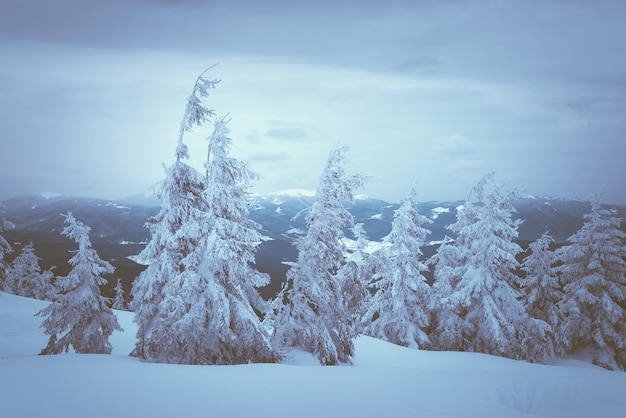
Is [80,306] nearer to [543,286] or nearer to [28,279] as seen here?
[543,286]

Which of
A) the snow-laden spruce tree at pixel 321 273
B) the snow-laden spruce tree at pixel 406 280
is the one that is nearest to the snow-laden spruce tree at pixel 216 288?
the snow-laden spruce tree at pixel 321 273

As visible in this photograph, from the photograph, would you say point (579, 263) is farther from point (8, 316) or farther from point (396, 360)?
point (8, 316)

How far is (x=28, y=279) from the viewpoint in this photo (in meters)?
48.8

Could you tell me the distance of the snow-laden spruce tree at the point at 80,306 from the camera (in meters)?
16.4

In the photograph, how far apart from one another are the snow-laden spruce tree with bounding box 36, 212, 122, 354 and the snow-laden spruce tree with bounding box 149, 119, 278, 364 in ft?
13.6

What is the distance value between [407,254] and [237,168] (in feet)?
52.7

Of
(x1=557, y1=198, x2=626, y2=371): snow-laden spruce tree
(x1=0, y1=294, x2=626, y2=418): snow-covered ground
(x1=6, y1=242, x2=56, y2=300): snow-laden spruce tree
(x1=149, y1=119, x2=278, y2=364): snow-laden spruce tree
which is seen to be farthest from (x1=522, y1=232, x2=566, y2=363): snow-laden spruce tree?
(x1=6, y1=242, x2=56, y2=300): snow-laden spruce tree

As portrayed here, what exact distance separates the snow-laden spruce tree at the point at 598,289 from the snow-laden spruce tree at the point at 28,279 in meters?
56.2

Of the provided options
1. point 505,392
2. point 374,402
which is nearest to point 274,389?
point 374,402

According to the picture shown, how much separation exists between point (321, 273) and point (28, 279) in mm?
48735

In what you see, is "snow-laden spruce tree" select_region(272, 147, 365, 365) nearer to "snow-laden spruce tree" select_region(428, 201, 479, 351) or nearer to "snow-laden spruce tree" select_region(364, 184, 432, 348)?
"snow-laden spruce tree" select_region(364, 184, 432, 348)

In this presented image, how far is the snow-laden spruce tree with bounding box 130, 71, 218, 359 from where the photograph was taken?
14.6 m

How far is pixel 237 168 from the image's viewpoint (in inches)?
594

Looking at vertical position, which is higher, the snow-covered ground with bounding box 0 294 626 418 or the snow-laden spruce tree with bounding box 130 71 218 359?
the snow-laden spruce tree with bounding box 130 71 218 359
